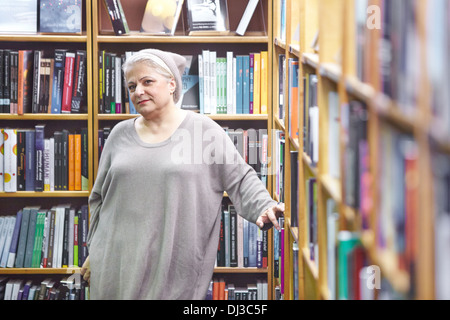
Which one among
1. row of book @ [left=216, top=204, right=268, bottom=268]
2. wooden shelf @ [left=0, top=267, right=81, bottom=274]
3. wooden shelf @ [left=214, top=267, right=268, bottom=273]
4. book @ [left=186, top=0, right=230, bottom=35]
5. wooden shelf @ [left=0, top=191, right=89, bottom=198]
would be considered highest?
book @ [left=186, top=0, right=230, bottom=35]

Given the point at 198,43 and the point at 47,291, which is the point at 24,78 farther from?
the point at 47,291

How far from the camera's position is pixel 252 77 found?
3189mm

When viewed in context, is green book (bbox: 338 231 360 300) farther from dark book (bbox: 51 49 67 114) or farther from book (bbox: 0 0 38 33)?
book (bbox: 0 0 38 33)

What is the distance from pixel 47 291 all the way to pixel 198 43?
62.8 inches

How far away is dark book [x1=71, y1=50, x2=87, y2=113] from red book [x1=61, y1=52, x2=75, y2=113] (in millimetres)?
18

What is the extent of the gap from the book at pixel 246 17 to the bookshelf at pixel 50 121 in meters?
0.77

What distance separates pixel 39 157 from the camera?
3.18 meters

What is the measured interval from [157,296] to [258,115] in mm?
1294

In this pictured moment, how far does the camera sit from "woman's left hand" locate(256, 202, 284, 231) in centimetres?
221

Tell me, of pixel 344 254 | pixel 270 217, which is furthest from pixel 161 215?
pixel 344 254

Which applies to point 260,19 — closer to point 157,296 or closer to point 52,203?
point 52,203

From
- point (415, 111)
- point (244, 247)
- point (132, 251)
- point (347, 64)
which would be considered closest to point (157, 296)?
point (132, 251)

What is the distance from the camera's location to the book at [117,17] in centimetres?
308

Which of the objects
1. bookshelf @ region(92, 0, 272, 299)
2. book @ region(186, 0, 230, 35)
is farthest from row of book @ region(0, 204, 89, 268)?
book @ region(186, 0, 230, 35)
